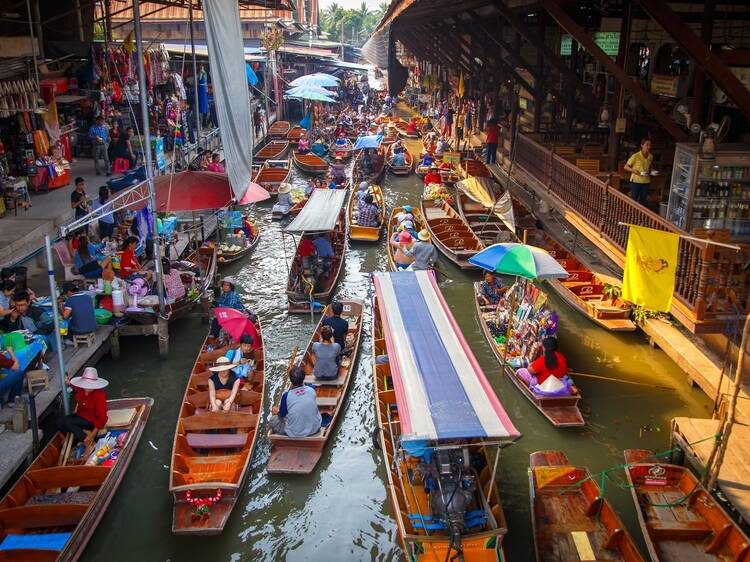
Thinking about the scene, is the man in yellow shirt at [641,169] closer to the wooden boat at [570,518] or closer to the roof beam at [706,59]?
the roof beam at [706,59]

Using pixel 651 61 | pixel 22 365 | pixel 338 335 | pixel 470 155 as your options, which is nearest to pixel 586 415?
pixel 338 335

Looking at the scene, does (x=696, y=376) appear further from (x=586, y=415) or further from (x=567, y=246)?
(x=567, y=246)

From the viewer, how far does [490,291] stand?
1322 centimetres

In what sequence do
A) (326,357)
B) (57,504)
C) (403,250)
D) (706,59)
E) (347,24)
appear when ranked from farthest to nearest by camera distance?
1. (347,24)
2. (403,250)
3. (326,357)
4. (706,59)
5. (57,504)

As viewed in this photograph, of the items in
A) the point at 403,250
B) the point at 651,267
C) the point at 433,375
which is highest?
the point at 651,267

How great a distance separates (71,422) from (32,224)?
6.10 m

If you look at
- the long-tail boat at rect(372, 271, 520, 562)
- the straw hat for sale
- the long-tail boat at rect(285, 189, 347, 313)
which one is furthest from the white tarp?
the long-tail boat at rect(372, 271, 520, 562)


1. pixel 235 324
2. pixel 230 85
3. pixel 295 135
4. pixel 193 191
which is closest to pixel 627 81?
pixel 230 85

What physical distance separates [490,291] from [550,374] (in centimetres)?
366

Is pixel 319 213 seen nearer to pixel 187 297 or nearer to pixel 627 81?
pixel 187 297

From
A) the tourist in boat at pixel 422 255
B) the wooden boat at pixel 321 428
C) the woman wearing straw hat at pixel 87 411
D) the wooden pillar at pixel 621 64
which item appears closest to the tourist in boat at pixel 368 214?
the tourist in boat at pixel 422 255

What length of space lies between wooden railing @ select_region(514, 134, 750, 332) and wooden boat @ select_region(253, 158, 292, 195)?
1080cm

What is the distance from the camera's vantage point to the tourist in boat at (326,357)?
10.0 metres

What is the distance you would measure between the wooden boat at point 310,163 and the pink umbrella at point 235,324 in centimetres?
1486
